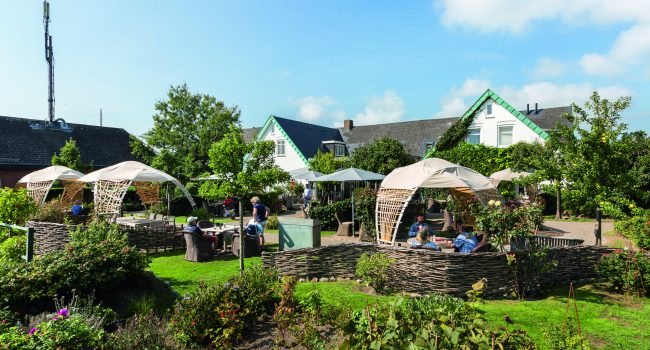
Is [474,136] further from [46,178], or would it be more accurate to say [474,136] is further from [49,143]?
[49,143]

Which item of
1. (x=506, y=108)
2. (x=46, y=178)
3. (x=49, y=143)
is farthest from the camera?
(x=49, y=143)

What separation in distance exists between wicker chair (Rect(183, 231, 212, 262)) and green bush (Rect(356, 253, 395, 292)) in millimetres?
5196

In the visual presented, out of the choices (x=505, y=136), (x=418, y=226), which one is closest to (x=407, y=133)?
(x=505, y=136)

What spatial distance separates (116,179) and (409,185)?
10308mm

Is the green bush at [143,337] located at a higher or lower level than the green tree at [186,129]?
lower

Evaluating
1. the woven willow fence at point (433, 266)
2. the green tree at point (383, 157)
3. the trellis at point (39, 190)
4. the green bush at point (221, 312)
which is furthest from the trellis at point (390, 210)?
the trellis at point (39, 190)

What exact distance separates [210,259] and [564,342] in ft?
31.1

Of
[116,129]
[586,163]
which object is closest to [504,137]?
[586,163]

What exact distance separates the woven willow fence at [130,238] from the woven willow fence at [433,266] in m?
4.95

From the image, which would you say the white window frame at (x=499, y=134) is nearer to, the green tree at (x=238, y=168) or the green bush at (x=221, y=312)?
the green tree at (x=238, y=168)

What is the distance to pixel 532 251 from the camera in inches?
320

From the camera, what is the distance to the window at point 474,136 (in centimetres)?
3120

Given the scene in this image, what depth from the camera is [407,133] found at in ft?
135

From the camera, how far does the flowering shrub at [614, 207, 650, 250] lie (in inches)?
368
